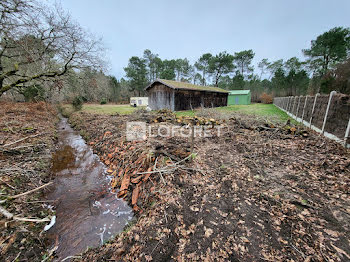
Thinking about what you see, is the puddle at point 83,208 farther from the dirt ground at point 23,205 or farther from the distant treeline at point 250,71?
the distant treeline at point 250,71

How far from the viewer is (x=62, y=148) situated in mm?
6645

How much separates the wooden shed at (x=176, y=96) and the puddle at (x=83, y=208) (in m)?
10.1

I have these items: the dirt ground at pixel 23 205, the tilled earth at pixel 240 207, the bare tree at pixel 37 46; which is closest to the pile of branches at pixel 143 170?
the tilled earth at pixel 240 207

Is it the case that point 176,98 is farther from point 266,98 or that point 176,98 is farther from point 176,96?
point 266,98

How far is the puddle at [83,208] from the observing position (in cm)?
248

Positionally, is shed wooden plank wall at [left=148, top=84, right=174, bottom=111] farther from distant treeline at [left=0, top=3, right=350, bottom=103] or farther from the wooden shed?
distant treeline at [left=0, top=3, right=350, bottom=103]

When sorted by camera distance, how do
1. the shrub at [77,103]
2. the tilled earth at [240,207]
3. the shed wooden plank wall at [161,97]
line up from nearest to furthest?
the tilled earth at [240,207], the shed wooden plank wall at [161,97], the shrub at [77,103]

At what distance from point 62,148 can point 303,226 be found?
8886mm

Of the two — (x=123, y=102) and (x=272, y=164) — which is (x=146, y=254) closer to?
(x=272, y=164)

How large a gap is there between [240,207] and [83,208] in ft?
11.5

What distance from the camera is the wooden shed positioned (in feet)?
45.3

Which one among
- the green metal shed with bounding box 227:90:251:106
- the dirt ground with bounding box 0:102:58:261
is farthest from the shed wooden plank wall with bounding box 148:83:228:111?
the green metal shed with bounding box 227:90:251:106

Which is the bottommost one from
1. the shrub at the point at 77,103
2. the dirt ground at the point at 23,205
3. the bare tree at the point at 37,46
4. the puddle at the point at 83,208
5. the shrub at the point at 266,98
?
the puddle at the point at 83,208

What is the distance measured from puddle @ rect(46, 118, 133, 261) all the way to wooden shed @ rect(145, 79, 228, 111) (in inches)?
398
